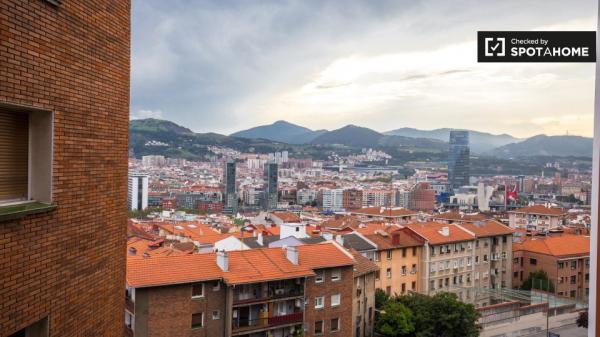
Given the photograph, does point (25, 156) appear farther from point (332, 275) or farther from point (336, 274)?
point (336, 274)

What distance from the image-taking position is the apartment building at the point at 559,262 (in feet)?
127

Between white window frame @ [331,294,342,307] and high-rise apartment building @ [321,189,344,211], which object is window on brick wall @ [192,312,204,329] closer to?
white window frame @ [331,294,342,307]

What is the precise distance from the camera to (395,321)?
26000 millimetres

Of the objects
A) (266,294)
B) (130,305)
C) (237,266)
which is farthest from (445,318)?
(130,305)

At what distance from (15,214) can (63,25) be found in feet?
3.96

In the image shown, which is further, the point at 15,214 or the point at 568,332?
the point at 568,332

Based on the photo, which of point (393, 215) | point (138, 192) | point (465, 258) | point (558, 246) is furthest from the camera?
point (138, 192)

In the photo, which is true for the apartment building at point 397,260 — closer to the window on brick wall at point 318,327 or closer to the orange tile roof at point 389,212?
the window on brick wall at point 318,327

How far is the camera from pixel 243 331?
67.2 feet

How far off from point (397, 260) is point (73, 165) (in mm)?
32038

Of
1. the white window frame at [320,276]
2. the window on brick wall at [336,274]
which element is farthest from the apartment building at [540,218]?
the white window frame at [320,276]

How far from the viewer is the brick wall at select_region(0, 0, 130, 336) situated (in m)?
2.92

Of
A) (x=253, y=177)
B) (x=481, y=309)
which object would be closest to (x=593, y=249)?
(x=481, y=309)

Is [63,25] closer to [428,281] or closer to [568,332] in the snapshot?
[568,332]
